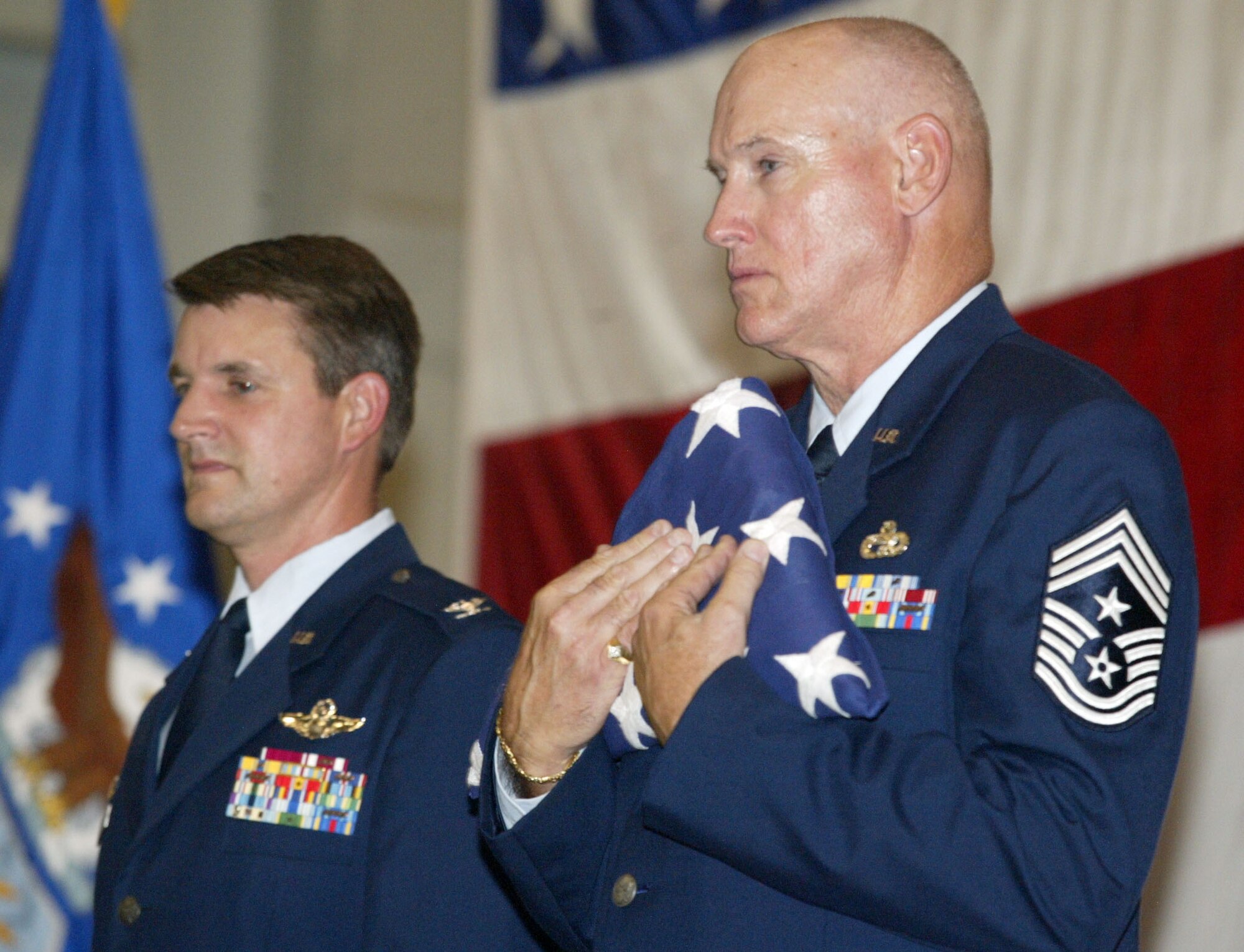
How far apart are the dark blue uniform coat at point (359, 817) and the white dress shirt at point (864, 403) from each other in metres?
0.32

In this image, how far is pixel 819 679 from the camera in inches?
45.8

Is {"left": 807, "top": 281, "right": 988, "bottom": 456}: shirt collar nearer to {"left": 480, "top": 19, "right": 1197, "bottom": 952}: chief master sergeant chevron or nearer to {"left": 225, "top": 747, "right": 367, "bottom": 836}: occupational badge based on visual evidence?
{"left": 480, "top": 19, "right": 1197, "bottom": 952}: chief master sergeant chevron

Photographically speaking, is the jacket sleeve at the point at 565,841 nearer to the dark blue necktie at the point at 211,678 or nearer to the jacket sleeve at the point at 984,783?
the jacket sleeve at the point at 984,783

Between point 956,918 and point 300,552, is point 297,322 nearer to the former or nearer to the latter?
point 300,552

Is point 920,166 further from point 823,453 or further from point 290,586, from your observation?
point 290,586

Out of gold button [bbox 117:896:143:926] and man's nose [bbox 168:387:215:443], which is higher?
man's nose [bbox 168:387:215:443]

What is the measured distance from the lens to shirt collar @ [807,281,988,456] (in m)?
1.49

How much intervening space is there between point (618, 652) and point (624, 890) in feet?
0.70

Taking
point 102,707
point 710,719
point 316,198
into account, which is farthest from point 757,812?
point 316,198

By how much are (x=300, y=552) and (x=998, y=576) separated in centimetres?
118

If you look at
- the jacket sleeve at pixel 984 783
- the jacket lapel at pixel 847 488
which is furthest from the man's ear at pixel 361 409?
the jacket sleeve at pixel 984 783

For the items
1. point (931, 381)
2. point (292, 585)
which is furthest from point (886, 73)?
point (292, 585)

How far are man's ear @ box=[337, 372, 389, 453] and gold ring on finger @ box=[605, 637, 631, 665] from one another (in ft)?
3.19

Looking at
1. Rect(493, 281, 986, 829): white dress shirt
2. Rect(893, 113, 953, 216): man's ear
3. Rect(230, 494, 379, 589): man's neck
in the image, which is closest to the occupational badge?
Rect(230, 494, 379, 589): man's neck
